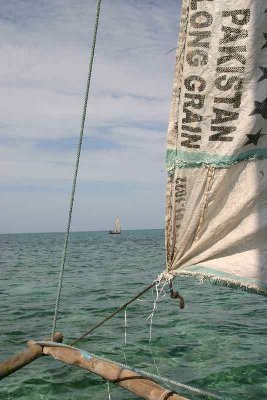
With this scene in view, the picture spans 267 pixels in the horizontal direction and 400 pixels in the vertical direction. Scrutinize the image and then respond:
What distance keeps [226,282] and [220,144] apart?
3.95ft

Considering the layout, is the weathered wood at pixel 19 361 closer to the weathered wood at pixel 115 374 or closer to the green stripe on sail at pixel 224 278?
the weathered wood at pixel 115 374

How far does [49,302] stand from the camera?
17.9m

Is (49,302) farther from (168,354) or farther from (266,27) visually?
(266,27)

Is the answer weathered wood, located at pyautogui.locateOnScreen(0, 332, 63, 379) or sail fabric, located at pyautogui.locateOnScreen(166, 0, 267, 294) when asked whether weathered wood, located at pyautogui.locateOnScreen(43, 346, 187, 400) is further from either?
sail fabric, located at pyautogui.locateOnScreen(166, 0, 267, 294)

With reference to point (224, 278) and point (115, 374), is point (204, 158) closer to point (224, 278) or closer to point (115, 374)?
point (224, 278)

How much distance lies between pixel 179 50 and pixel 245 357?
8.04m

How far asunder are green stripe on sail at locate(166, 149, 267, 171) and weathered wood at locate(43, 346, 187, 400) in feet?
6.35

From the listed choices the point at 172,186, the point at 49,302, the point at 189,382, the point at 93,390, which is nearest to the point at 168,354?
the point at 189,382

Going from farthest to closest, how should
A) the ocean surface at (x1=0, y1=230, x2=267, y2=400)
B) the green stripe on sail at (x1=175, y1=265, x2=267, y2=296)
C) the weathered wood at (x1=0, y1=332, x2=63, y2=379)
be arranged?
the ocean surface at (x1=0, y1=230, x2=267, y2=400), the weathered wood at (x1=0, y1=332, x2=63, y2=379), the green stripe on sail at (x1=175, y1=265, x2=267, y2=296)

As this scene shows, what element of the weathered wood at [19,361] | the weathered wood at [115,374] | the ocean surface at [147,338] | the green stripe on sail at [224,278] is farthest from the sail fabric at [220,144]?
the ocean surface at [147,338]

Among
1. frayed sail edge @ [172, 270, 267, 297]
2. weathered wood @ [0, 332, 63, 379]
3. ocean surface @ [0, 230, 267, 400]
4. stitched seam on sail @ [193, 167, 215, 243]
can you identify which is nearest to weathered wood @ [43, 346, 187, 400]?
weathered wood @ [0, 332, 63, 379]

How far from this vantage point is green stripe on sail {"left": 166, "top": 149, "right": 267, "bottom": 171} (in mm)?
3451

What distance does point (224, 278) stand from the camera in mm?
3531

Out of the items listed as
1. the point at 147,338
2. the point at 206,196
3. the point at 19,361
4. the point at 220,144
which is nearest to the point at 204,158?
the point at 220,144
